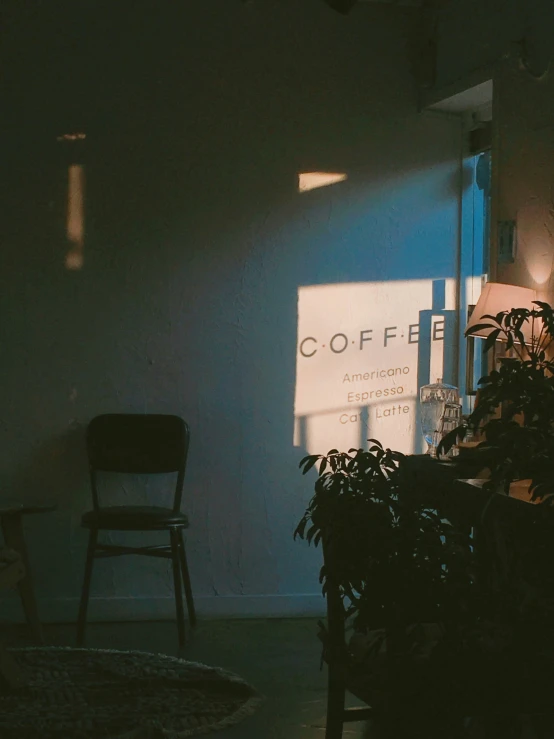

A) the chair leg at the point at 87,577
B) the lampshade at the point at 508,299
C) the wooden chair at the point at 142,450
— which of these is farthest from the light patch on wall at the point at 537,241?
the chair leg at the point at 87,577

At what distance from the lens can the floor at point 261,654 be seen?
10.4 feet

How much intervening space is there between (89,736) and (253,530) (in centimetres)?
170

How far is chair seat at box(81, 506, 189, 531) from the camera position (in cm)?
398

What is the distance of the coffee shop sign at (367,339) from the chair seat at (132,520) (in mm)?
1084

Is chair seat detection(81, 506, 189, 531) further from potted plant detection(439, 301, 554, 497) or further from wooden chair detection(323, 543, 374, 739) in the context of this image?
potted plant detection(439, 301, 554, 497)

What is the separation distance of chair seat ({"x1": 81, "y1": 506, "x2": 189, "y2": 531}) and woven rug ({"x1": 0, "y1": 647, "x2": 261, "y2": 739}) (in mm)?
494

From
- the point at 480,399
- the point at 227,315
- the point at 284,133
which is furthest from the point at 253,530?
the point at 480,399

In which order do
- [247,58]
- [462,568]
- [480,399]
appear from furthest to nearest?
[247,58]
[480,399]
[462,568]

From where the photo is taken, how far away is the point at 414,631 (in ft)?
6.75

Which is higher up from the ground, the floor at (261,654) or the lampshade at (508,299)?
the lampshade at (508,299)

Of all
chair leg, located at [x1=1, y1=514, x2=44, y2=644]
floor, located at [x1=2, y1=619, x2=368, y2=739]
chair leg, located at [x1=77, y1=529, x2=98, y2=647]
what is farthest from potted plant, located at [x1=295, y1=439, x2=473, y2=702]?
chair leg, located at [x1=1, y1=514, x2=44, y2=644]

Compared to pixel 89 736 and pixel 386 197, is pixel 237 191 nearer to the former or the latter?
pixel 386 197

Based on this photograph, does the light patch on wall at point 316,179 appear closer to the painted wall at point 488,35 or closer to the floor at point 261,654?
the painted wall at point 488,35

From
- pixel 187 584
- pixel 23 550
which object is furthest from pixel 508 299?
pixel 23 550
